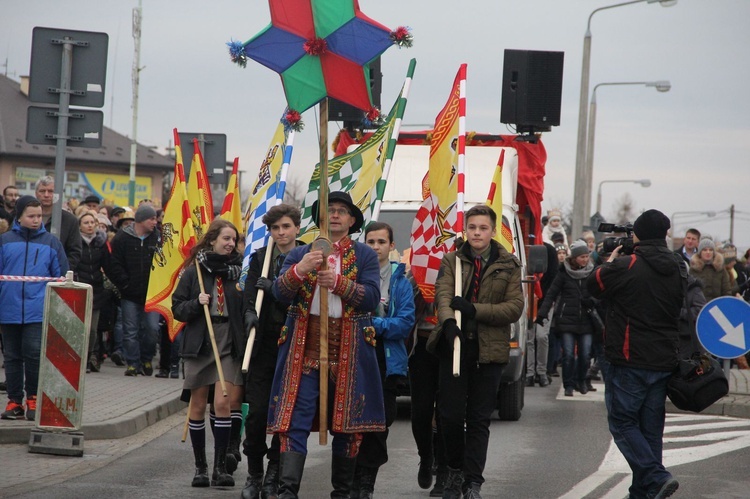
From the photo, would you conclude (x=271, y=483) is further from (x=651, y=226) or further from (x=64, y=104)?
(x=64, y=104)

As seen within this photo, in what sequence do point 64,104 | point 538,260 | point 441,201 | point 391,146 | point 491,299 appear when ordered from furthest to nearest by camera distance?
point 538,260, point 64,104, point 441,201, point 391,146, point 491,299

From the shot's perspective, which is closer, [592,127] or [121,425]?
[121,425]

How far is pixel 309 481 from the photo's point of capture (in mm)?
8891

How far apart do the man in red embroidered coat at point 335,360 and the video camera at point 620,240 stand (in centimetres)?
173

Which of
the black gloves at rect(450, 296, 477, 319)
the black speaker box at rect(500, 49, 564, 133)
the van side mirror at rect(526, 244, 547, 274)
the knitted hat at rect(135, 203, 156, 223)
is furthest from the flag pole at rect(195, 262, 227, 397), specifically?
the black speaker box at rect(500, 49, 564, 133)

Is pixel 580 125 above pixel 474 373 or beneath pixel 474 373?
above

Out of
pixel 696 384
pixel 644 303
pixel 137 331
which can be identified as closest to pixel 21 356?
pixel 137 331

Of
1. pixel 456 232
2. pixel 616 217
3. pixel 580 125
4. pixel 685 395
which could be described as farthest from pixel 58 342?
pixel 616 217

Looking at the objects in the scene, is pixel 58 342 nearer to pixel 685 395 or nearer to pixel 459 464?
pixel 459 464

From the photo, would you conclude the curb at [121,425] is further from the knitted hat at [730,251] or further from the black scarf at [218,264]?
the knitted hat at [730,251]

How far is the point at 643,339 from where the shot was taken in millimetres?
7664

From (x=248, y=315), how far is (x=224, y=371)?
0.89m

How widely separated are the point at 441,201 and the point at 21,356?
4.31 m

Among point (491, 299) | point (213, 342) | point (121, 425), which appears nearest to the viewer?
point (491, 299)
